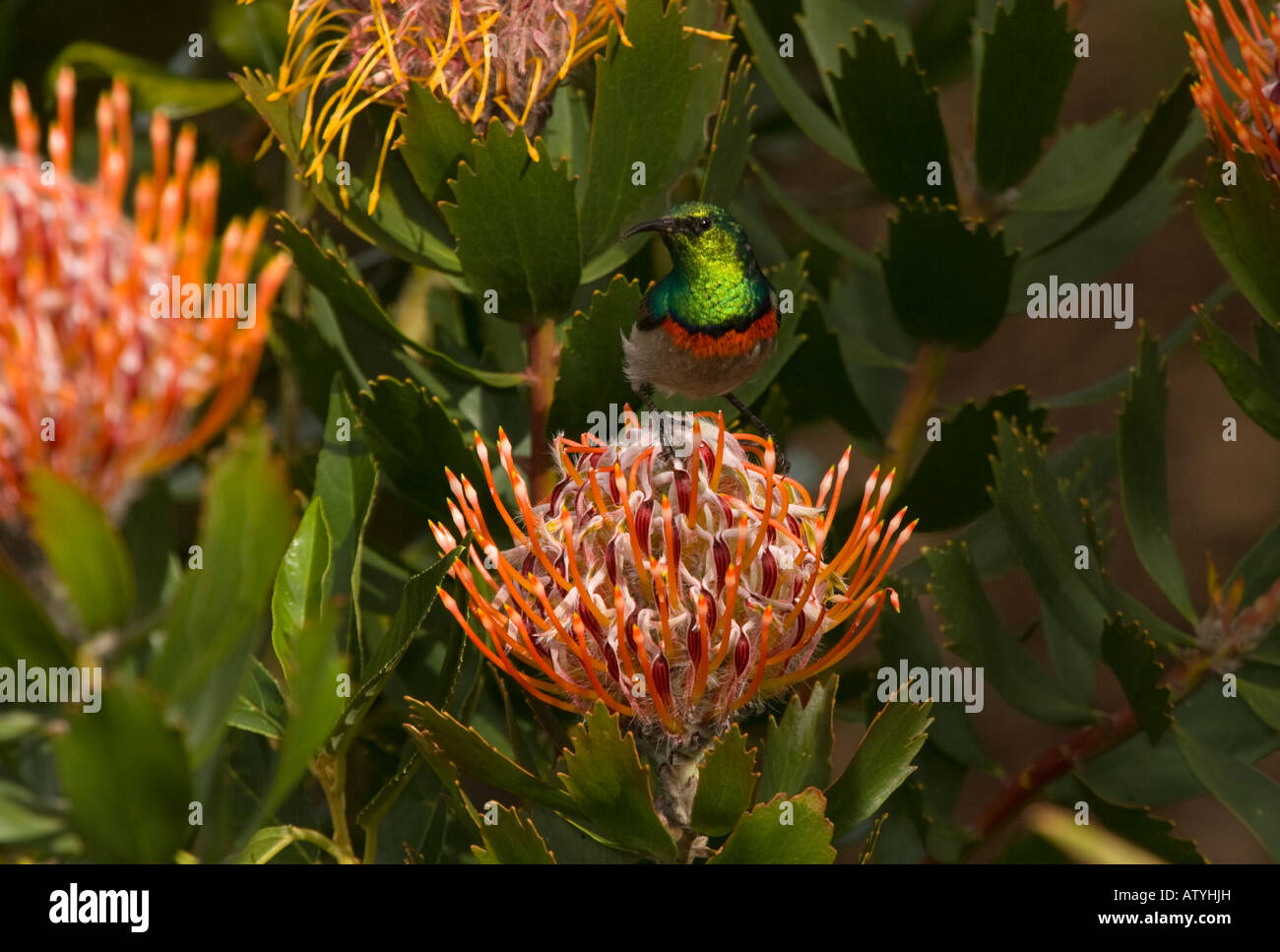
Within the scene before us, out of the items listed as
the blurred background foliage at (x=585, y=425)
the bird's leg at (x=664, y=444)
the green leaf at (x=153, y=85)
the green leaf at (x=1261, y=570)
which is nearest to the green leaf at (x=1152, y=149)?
the blurred background foliage at (x=585, y=425)

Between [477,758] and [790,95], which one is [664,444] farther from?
[790,95]

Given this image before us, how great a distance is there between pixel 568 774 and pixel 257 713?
15 cm

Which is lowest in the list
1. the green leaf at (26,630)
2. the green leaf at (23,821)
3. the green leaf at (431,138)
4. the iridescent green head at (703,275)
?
the green leaf at (23,821)

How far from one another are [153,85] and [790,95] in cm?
41

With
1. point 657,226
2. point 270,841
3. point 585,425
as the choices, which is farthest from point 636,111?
point 270,841

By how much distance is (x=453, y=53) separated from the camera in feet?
2.29

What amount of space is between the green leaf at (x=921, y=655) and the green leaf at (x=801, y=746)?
0.14 meters

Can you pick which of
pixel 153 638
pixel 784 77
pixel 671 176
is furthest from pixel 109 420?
pixel 784 77

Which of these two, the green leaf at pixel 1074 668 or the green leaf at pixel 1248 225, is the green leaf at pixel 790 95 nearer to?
the green leaf at pixel 1248 225

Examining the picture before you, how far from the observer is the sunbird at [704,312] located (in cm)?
68

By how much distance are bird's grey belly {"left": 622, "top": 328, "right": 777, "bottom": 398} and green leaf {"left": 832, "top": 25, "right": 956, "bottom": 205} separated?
163 millimetres

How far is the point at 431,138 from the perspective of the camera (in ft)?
2.13

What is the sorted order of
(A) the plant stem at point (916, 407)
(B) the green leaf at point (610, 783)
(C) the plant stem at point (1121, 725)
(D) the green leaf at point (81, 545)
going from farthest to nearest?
(A) the plant stem at point (916, 407) < (C) the plant stem at point (1121, 725) < (B) the green leaf at point (610, 783) < (D) the green leaf at point (81, 545)

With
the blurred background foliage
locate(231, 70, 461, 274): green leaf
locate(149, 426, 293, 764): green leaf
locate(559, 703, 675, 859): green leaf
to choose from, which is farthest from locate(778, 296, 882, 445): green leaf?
locate(149, 426, 293, 764): green leaf
